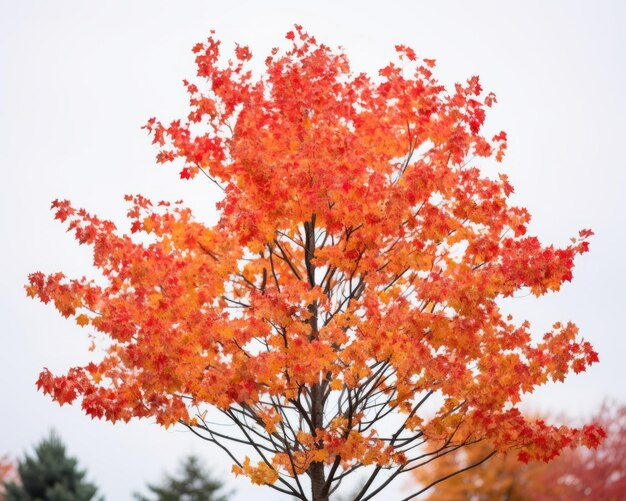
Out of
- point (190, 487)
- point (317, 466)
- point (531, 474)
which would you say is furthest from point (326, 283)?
point (190, 487)

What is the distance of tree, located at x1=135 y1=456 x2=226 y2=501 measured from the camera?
3647cm

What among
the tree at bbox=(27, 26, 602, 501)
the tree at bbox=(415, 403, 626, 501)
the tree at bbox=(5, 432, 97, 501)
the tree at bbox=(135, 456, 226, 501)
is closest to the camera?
the tree at bbox=(27, 26, 602, 501)

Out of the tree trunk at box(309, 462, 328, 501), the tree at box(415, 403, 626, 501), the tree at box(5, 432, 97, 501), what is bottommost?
the tree trunk at box(309, 462, 328, 501)

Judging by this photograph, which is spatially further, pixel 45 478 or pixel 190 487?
pixel 190 487

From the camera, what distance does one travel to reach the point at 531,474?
24.2 metres

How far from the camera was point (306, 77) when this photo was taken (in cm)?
1073

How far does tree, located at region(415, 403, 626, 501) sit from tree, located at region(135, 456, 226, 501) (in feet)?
48.5

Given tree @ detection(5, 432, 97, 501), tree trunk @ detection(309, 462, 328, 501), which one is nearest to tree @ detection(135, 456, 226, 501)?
tree @ detection(5, 432, 97, 501)

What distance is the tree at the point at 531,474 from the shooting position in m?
17.8

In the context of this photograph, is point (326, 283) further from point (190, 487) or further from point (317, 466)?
point (190, 487)

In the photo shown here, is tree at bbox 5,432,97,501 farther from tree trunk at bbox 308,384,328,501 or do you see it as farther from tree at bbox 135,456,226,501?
tree trunk at bbox 308,384,328,501

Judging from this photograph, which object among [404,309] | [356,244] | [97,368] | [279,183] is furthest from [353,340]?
[97,368]

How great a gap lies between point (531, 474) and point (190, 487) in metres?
17.7

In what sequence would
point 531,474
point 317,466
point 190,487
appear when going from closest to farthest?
point 317,466
point 531,474
point 190,487
